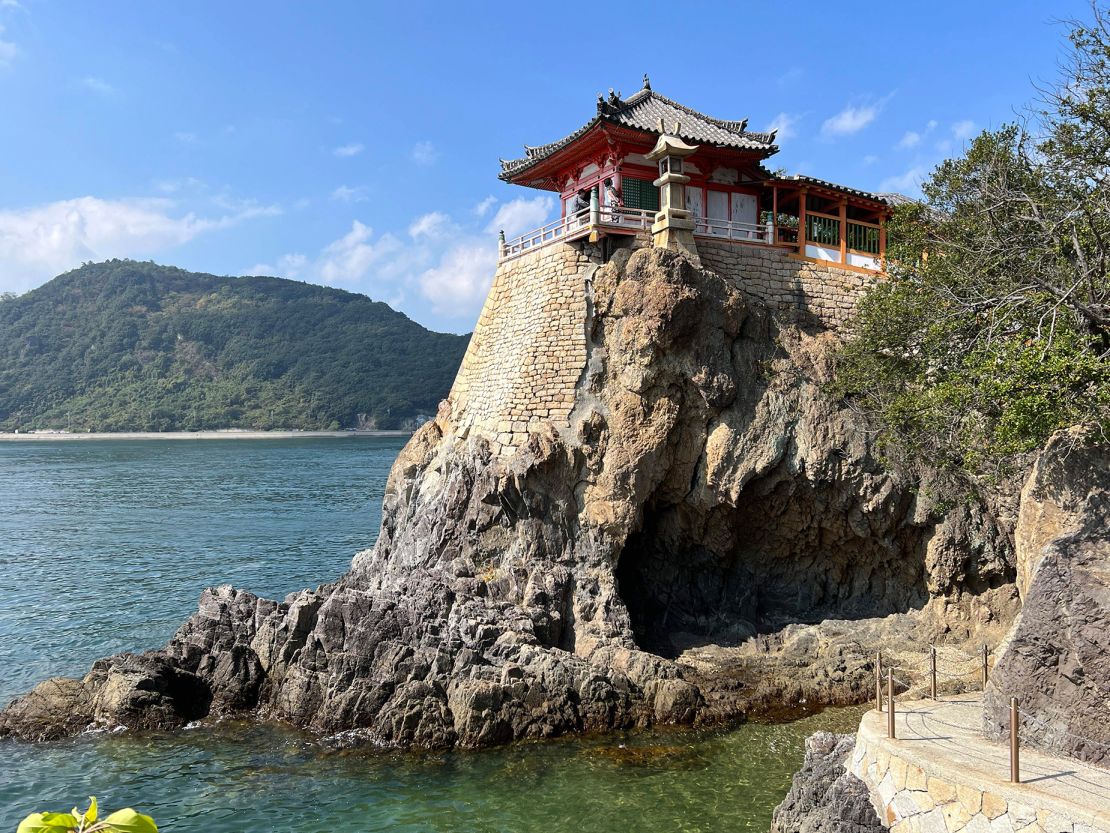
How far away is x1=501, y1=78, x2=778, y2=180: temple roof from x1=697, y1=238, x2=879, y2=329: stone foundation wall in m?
3.24

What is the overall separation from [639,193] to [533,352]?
21.0ft

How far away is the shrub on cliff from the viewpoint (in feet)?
45.4

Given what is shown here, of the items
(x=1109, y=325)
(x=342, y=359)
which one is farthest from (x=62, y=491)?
(x=342, y=359)

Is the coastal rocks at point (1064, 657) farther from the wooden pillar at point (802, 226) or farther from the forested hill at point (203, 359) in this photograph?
the forested hill at point (203, 359)

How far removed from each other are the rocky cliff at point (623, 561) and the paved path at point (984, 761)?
6.64m

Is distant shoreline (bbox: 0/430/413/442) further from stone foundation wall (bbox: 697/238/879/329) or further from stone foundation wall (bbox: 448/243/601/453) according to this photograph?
stone foundation wall (bbox: 697/238/879/329)

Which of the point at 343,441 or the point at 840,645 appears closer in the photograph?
the point at 840,645

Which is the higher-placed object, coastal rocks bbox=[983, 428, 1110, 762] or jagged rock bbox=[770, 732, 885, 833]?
coastal rocks bbox=[983, 428, 1110, 762]

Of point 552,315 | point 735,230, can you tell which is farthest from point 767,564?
point 735,230

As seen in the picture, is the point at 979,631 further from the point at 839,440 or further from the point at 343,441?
the point at 343,441

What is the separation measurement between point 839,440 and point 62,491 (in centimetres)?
6083

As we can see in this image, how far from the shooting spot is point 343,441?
382 feet

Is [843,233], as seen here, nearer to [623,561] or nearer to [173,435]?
[623,561]

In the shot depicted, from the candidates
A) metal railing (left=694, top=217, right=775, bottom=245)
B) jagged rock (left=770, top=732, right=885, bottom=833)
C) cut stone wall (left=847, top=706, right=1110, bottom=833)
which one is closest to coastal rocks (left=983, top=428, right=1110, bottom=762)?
Result: cut stone wall (left=847, top=706, right=1110, bottom=833)
